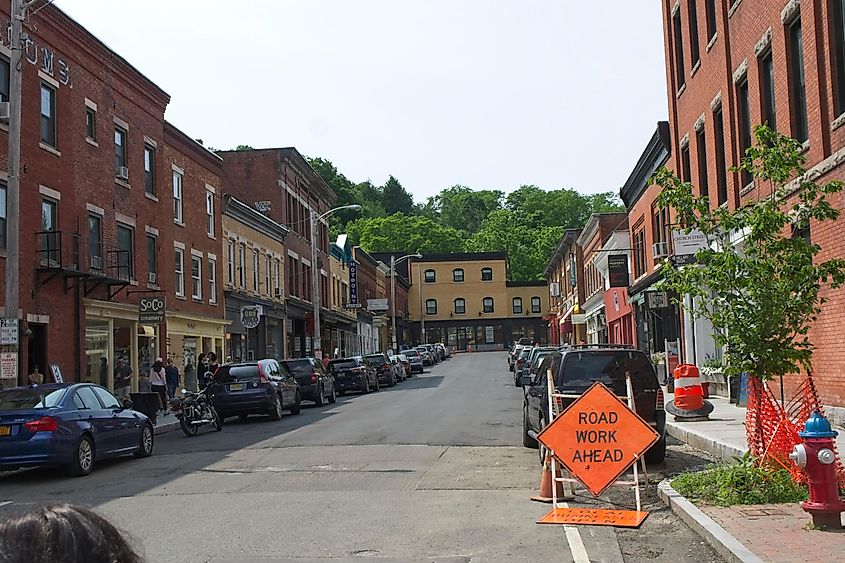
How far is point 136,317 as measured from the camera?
3134 centimetres

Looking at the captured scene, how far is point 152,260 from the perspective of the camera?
3338 centimetres

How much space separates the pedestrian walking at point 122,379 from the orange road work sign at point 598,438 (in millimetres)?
20266

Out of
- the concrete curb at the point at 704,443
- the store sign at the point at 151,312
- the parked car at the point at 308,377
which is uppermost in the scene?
the store sign at the point at 151,312

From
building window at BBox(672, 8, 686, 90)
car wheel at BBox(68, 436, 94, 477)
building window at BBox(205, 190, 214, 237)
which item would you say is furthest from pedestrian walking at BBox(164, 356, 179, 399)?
building window at BBox(672, 8, 686, 90)

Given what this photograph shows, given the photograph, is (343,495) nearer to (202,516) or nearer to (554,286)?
(202,516)

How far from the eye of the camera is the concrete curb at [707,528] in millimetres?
7844

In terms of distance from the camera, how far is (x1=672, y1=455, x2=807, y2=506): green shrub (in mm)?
10250

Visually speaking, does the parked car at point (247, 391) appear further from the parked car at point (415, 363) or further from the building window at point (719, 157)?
the parked car at point (415, 363)

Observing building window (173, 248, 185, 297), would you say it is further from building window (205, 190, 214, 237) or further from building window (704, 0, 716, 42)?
building window (704, 0, 716, 42)

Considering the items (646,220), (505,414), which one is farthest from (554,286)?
(505,414)

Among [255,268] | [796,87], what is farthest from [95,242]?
[796,87]

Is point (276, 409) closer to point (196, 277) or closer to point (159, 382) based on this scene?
point (159, 382)

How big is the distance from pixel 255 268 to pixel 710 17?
85.0ft

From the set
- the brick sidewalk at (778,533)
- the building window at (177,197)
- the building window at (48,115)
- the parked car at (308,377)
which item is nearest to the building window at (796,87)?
the brick sidewalk at (778,533)
